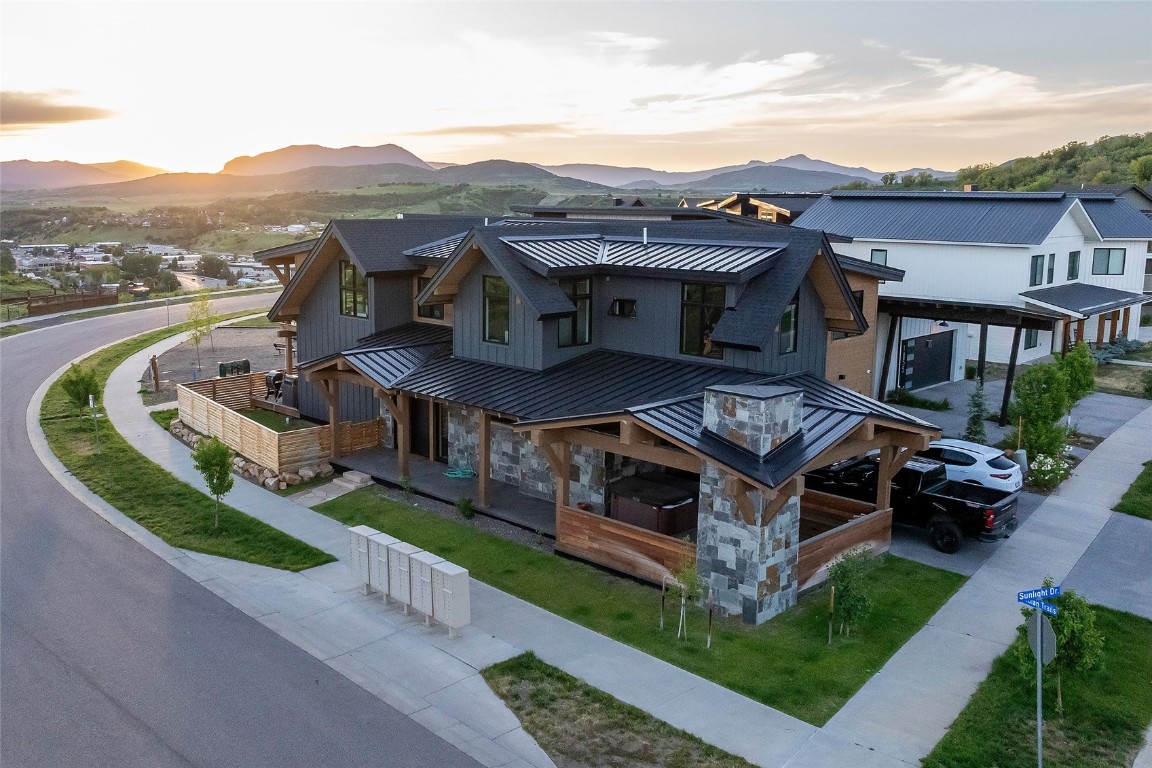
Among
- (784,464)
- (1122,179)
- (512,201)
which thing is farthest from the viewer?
(512,201)

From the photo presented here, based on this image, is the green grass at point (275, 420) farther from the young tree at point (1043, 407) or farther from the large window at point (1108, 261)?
the large window at point (1108, 261)

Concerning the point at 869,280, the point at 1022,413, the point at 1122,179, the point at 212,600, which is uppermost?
the point at 1122,179

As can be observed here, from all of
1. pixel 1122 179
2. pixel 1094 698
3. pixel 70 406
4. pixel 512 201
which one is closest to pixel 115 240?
pixel 512 201

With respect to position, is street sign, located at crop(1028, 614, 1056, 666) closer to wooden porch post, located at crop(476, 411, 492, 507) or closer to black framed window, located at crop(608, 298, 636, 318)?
wooden porch post, located at crop(476, 411, 492, 507)

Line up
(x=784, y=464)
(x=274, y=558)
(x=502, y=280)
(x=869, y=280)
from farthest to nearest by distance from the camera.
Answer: (x=869, y=280) → (x=502, y=280) → (x=274, y=558) → (x=784, y=464)

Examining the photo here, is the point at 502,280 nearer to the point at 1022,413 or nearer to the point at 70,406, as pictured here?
the point at 1022,413

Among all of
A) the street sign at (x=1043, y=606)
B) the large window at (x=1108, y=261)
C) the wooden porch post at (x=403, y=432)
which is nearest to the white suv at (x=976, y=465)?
the street sign at (x=1043, y=606)
